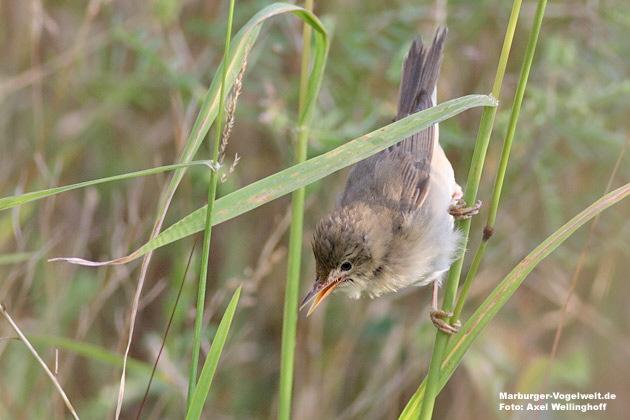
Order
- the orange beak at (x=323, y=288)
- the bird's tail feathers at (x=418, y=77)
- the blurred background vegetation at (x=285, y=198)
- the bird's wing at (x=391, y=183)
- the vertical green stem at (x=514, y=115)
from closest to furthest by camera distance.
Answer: the vertical green stem at (x=514, y=115)
the orange beak at (x=323, y=288)
the bird's wing at (x=391, y=183)
the bird's tail feathers at (x=418, y=77)
the blurred background vegetation at (x=285, y=198)

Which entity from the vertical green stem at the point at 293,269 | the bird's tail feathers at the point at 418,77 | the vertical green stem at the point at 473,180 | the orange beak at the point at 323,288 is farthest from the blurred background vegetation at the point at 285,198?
the vertical green stem at the point at 473,180

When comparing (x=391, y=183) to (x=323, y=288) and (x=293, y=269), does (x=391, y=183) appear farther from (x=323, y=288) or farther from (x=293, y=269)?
(x=293, y=269)

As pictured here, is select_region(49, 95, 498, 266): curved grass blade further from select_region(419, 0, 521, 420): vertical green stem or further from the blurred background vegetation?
the blurred background vegetation

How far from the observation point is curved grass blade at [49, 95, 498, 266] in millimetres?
1377

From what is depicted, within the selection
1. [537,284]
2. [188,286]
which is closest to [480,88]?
[537,284]

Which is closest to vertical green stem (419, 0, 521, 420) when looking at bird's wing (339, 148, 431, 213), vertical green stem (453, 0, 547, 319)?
vertical green stem (453, 0, 547, 319)

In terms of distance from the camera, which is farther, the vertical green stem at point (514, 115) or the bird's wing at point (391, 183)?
the bird's wing at point (391, 183)

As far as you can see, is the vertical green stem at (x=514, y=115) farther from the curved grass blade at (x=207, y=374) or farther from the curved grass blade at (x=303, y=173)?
the curved grass blade at (x=207, y=374)

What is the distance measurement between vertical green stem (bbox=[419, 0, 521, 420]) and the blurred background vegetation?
113 centimetres

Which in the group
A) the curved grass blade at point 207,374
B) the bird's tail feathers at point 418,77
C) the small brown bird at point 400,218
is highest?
the bird's tail feathers at point 418,77

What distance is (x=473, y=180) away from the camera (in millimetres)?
1504

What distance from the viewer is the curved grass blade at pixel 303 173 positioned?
4.52 ft

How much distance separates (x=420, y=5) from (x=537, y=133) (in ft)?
2.61

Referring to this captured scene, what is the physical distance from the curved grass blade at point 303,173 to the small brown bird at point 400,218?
0.57 metres
